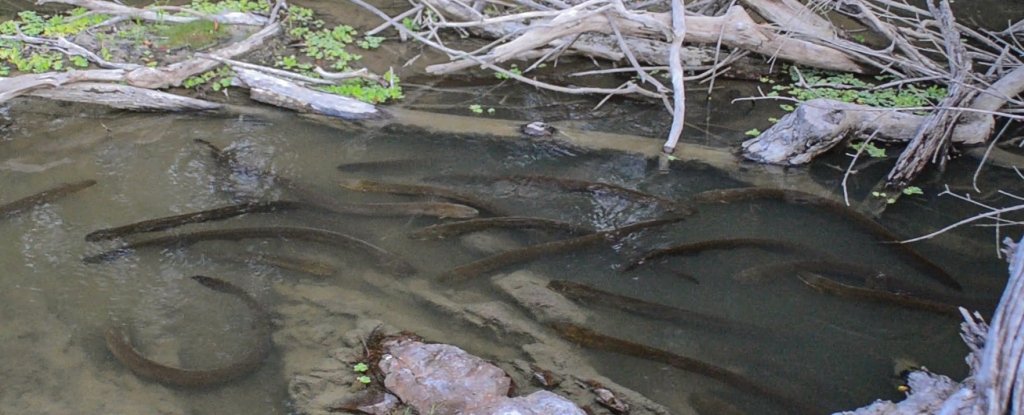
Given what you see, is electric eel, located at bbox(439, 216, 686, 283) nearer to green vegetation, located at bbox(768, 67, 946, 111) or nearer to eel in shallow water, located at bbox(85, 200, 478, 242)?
eel in shallow water, located at bbox(85, 200, 478, 242)

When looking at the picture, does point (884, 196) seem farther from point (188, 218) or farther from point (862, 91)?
point (188, 218)

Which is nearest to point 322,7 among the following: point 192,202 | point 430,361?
point 192,202

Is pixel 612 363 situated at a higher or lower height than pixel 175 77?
lower

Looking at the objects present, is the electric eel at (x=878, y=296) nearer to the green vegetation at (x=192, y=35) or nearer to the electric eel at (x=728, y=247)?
the electric eel at (x=728, y=247)

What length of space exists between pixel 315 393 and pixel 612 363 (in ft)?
5.37

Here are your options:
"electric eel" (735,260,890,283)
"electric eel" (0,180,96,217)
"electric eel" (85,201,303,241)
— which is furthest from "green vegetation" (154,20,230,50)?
"electric eel" (735,260,890,283)

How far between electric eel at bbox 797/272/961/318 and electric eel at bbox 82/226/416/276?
2.63 meters

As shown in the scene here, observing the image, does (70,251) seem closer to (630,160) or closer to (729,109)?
(630,160)

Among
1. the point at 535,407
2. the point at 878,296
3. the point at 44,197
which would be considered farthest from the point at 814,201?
the point at 44,197

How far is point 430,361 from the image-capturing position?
4.50 meters

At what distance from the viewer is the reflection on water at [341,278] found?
4.61 m

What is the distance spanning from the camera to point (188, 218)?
19.1 ft

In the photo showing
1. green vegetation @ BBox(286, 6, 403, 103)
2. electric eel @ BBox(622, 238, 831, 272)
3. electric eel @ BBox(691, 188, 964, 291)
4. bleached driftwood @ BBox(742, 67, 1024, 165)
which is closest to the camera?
electric eel @ BBox(622, 238, 831, 272)

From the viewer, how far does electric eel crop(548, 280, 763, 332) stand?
16.6 feet
